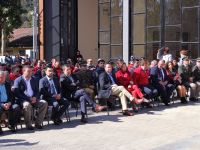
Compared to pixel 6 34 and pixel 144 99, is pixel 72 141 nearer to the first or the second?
pixel 144 99

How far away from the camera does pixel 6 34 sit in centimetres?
4206

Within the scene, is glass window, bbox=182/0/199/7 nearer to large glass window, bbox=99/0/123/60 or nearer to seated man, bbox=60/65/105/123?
large glass window, bbox=99/0/123/60

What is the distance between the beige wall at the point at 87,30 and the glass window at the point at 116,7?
176 inches

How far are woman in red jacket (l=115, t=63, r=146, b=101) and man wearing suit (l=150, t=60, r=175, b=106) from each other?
3.59 feet

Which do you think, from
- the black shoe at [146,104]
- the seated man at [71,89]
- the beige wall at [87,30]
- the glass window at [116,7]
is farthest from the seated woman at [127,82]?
the beige wall at [87,30]

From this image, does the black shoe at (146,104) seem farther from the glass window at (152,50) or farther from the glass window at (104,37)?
the glass window at (104,37)

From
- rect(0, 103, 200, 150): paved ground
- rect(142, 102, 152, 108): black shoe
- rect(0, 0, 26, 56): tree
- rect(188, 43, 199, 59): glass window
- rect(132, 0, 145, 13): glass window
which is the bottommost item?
rect(0, 103, 200, 150): paved ground

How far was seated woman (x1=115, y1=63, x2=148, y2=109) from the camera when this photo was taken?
13339 millimetres

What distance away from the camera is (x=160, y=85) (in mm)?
14414

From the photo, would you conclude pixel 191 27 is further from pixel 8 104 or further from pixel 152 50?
pixel 8 104

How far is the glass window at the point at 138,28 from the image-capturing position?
23.2 m

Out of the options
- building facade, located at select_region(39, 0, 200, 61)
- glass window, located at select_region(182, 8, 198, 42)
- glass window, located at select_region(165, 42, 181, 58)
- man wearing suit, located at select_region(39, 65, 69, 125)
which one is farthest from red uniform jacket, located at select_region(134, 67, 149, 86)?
glass window, located at select_region(165, 42, 181, 58)

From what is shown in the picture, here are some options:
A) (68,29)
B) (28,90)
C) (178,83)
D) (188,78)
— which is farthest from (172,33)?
(28,90)

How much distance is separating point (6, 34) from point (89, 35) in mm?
14823
